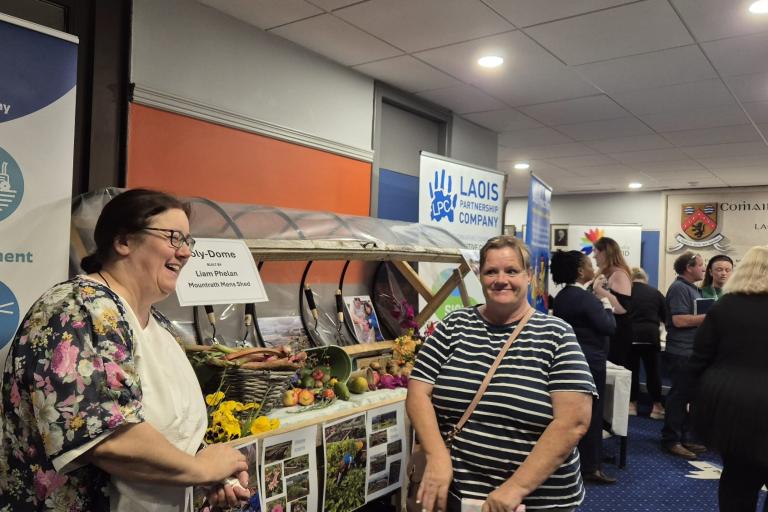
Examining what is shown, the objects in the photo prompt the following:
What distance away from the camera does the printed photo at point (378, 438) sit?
2.35 metres

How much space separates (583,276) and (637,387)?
268 centimetres

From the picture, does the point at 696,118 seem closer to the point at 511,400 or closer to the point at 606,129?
the point at 606,129

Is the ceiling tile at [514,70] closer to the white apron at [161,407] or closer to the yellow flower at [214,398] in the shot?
the yellow flower at [214,398]

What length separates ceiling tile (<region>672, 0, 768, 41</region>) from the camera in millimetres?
2576

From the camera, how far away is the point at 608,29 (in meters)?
2.90

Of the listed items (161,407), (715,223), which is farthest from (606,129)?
(161,407)

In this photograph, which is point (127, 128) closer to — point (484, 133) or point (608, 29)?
point (608, 29)

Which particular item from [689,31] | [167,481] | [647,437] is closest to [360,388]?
[167,481]

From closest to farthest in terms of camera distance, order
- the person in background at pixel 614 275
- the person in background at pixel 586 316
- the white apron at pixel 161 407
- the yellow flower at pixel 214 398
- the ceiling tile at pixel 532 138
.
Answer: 1. the white apron at pixel 161 407
2. the yellow flower at pixel 214 398
3. the person in background at pixel 586 316
4. the person in background at pixel 614 275
5. the ceiling tile at pixel 532 138

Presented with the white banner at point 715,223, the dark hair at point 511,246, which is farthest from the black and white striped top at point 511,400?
the white banner at point 715,223

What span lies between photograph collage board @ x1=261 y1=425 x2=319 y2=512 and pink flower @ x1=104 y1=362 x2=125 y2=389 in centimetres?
89

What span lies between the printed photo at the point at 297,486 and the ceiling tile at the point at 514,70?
2.36 meters

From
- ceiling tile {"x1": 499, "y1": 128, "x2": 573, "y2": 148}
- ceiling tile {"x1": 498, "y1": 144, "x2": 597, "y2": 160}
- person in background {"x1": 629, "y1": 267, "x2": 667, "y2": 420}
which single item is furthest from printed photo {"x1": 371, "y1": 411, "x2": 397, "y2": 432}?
ceiling tile {"x1": 498, "y1": 144, "x2": 597, "y2": 160}

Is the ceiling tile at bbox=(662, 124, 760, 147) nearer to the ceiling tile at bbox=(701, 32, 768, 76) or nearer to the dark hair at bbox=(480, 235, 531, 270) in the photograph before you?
the ceiling tile at bbox=(701, 32, 768, 76)
